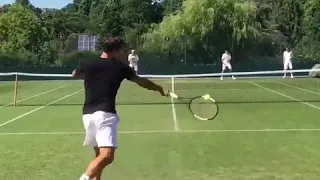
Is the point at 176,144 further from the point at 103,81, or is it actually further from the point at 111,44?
the point at 111,44

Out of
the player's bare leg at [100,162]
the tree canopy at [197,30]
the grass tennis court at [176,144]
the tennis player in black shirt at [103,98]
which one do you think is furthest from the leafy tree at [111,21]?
the player's bare leg at [100,162]

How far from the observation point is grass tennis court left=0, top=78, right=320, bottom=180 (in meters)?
7.11

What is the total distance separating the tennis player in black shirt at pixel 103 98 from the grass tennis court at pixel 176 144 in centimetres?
127

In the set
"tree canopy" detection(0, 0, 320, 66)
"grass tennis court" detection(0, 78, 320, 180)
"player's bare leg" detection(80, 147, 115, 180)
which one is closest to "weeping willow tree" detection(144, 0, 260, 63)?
"tree canopy" detection(0, 0, 320, 66)

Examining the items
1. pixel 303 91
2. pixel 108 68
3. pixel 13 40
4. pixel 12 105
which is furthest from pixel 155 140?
pixel 13 40

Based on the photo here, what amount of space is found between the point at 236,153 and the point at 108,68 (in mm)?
3341

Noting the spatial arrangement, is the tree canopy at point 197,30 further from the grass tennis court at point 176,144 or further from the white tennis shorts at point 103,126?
the white tennis shorts at point 103,126

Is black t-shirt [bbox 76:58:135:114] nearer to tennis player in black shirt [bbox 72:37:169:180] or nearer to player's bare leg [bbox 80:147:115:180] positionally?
tennis player in black shirt [bbox 72:37:169:180]

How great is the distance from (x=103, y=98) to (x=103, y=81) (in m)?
0.17

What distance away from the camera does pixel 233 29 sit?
4331cm

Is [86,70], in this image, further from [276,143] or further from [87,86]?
[276,143]

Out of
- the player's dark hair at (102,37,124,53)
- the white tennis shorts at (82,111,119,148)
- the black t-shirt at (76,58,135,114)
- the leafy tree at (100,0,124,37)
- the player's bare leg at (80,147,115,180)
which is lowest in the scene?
the player's bare leg at (80,147,115,180)

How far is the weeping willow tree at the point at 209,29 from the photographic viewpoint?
4325 cm

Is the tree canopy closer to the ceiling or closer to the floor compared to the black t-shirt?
closer to the ceiling
